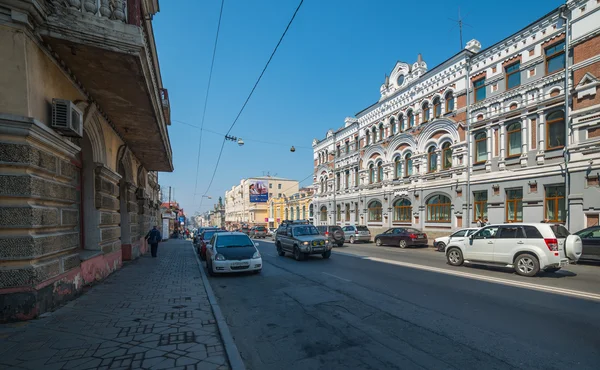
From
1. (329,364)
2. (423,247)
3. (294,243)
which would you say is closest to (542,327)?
(329,364)

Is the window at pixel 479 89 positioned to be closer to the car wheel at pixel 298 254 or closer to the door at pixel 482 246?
the door at pixel 482 246

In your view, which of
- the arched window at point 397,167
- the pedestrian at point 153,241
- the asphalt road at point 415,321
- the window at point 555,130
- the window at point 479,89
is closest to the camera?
the asphalt road at point 415,321

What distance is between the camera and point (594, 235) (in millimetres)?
12766

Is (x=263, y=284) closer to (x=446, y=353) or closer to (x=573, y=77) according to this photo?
(x=446, y=353)

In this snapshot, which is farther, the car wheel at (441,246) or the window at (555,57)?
the car wheel at (441,246)

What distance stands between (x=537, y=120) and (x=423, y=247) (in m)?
10.2

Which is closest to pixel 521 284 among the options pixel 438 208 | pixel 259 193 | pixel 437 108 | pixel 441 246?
pixel 441 246

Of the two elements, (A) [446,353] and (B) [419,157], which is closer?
(A) [446,353]

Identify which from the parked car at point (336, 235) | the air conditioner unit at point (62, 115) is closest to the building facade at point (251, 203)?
the parked car at point (336, 235)

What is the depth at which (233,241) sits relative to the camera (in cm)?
1161

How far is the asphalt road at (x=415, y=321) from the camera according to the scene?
4105 mm

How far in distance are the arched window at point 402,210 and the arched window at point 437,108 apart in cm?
731

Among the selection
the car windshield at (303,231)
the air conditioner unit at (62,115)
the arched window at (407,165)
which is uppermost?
the arched window at (407,165)

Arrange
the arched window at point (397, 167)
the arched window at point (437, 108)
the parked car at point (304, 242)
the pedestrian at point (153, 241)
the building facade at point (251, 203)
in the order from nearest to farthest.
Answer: the parked car at point (304, 242), the pedestrian at point (153, 241), the arched window at point (437, 108), the arched window at point (397, 167), the building facade at point (251, 203)
